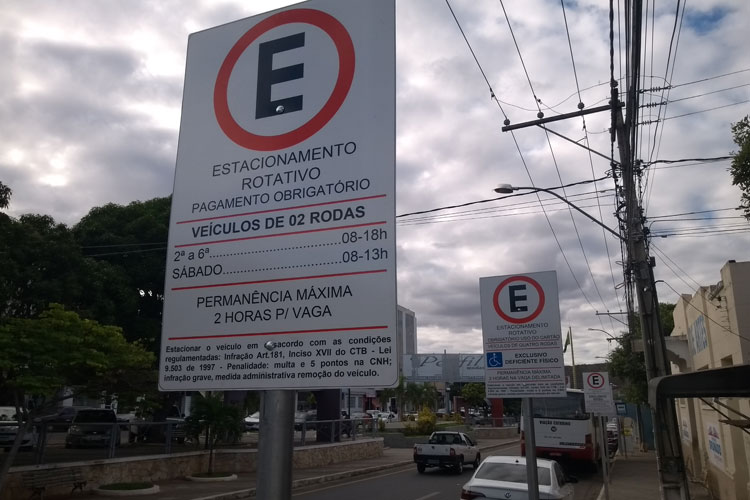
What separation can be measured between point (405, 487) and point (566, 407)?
24.0 ft

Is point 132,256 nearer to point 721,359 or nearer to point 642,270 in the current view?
point 642,270

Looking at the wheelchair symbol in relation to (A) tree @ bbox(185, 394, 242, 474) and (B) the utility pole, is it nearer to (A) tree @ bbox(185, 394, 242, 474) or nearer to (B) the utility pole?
(B) the utility pole

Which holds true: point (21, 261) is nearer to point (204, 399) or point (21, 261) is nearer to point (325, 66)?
point (204, 399)

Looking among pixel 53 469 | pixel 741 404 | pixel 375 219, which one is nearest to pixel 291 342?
pixel 375 219

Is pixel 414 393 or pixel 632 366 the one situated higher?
pixel 632 366

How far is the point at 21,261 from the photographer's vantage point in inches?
716

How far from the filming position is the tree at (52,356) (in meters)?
12.0

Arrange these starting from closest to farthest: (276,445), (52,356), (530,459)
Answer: (276,445) → (530,459) → (52,356)

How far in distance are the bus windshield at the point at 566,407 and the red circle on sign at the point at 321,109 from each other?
21.5 m

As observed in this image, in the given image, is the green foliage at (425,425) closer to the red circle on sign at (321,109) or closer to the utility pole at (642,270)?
the utility pole at (642,270)

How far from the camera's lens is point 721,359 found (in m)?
13.6

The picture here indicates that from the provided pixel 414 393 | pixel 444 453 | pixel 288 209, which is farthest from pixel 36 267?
pixel 414 393

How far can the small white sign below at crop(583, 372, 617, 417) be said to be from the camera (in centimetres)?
1466

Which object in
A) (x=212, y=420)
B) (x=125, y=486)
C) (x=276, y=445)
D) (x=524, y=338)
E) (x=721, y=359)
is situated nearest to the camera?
(x=276, y=445)
